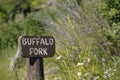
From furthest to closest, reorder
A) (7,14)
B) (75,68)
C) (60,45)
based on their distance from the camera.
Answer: (7,14), (60,45), (75,68)

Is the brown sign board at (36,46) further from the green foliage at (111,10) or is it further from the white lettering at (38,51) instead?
the green foliage at (111,10)

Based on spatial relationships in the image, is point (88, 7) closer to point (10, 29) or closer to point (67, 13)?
point (67, 13)

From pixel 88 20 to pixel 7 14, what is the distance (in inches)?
426

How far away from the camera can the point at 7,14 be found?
2027 centimetres

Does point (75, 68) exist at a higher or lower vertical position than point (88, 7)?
lower

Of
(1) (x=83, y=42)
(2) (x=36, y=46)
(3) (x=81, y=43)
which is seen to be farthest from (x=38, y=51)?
(1) (x=83, y=42)

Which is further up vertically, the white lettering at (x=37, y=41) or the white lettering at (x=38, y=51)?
the white lettering at (x=37, y=41)

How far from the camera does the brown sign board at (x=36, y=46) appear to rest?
7.41 metres

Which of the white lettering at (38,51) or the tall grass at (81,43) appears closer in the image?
the white lettering at (38,51)

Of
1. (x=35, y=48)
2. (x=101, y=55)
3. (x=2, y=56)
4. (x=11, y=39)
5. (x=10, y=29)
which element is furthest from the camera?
(x=10, y=29)

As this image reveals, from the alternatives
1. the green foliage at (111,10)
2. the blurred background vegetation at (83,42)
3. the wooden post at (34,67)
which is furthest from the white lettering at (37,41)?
the green foliage at (111,10)

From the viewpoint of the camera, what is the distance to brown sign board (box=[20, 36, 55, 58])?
7414mm

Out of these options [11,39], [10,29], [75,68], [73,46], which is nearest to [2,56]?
[11,39]

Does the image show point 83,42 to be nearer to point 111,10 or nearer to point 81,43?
point 81,43
